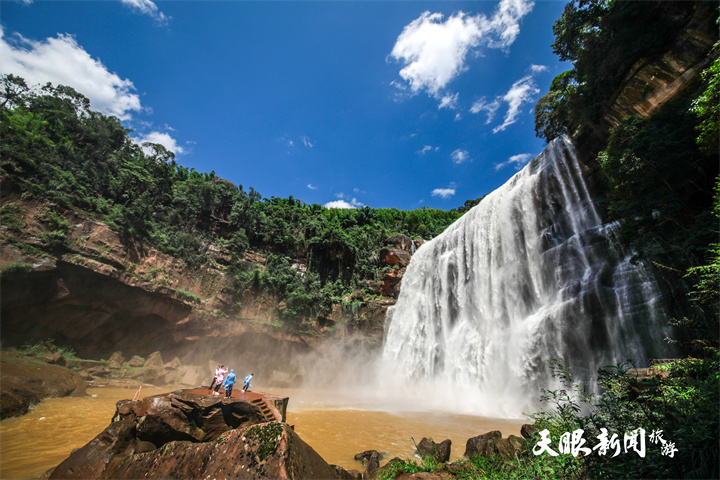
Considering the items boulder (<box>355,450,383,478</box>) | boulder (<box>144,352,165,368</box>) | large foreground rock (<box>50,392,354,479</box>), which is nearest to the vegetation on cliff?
boulder (<box>144,352,165,368</box>)

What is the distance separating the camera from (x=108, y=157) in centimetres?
2461

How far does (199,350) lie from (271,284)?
7861 millimetres

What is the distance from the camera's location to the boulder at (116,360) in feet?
66.2

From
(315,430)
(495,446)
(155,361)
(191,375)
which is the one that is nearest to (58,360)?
(155,361)

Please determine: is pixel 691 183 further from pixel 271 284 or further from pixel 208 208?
pixel 208 208

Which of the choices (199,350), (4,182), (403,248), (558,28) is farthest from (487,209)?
(4,182)

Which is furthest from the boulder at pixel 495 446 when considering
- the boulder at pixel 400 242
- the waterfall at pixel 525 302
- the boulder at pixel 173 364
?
the boulder at pixel 400 242

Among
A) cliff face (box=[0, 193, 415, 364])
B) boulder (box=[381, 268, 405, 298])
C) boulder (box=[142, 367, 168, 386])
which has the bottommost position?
boulder (box=[142, 367, 168, 386])

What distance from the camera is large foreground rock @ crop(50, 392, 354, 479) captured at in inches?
172

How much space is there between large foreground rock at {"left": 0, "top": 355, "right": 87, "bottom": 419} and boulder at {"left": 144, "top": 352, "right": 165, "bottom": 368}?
5101mm

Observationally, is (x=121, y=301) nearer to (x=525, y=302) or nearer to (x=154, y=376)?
(x=154, y=376)

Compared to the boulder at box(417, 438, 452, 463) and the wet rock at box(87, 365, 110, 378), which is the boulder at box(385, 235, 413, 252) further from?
the boulder at box(417, 438, 452, 463)

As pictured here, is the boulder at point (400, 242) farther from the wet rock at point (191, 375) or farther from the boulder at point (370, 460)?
the boulder at point (370, 460)

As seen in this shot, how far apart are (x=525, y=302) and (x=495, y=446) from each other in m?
11.3
